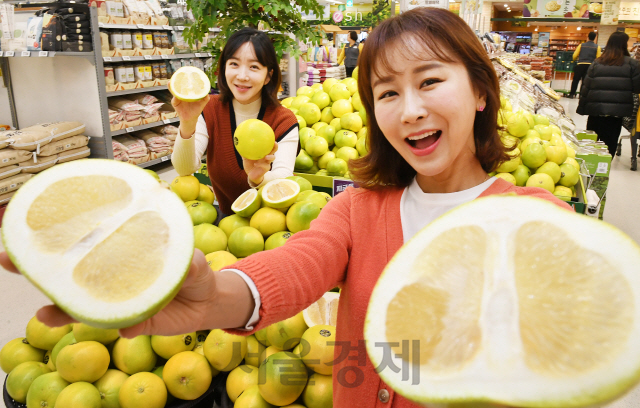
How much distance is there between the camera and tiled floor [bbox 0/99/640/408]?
2350mm

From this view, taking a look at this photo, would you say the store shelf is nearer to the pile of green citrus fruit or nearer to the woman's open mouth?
the pile of green citrus fruit

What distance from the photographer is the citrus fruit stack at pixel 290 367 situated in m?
1.21

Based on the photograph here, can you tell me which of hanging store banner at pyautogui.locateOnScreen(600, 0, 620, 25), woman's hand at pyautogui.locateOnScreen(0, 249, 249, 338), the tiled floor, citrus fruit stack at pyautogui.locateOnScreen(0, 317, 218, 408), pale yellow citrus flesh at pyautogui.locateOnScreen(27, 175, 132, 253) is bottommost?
the tiled floor

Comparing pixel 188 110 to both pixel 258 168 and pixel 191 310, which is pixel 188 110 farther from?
pixel 191 310

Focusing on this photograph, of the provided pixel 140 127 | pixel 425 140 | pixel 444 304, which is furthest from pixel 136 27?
pixel 444 304

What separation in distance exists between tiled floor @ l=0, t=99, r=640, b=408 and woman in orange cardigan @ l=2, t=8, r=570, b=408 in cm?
95

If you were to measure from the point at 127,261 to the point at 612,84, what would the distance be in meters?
6.33

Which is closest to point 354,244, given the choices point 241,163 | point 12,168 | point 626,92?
point 241,163

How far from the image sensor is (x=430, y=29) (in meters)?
0.92

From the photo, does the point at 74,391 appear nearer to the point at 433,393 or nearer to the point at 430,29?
the point at 433,393

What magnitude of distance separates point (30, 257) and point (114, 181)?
15cm

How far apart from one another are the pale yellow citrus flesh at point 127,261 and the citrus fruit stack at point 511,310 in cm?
32

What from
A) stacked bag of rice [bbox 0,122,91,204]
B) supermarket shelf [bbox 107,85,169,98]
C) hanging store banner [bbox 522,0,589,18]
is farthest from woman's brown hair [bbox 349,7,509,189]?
hanging store banner [bbox 522,0,589,18]

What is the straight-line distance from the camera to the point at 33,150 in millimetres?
3857
